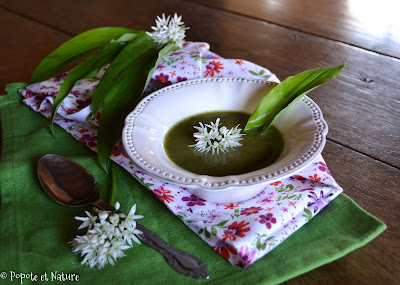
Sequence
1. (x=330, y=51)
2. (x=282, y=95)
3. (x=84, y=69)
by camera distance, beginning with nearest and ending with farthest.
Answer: (x=282, y=95)
(x=84, y=69)
(x=330, y=51)

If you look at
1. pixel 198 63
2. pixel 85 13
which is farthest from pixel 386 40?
pixel 85 13

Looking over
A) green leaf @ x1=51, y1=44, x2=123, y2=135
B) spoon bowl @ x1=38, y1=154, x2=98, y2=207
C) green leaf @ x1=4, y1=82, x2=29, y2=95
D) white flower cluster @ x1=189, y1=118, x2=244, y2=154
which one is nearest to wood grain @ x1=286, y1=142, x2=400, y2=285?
white flower cluster @ x1=189, y1=118, x2=244, y2=154

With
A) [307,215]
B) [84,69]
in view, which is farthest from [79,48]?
[307,215]

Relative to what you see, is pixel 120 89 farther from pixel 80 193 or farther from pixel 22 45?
pixel 22 45

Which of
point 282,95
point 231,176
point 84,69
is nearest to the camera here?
point 231,176

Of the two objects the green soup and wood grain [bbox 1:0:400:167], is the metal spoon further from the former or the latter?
wood grain [bbox 1:0:400:167]
